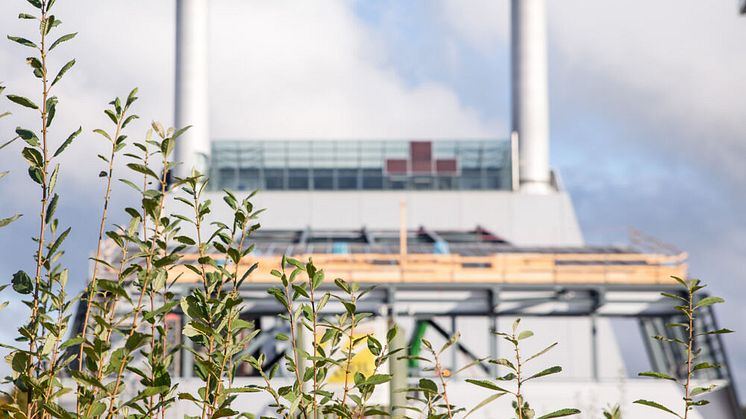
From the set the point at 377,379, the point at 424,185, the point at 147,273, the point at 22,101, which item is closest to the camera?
the point at 377,379

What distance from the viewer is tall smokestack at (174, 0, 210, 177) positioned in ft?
150

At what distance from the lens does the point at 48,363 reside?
2916mm

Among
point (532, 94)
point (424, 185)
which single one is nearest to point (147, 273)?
point (424, 185)

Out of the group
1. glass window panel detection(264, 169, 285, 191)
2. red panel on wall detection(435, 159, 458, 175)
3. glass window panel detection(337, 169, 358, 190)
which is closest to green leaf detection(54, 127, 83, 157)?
glass window panel detection(337, 169, 358, 190)

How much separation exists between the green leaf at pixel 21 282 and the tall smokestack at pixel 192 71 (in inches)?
1700

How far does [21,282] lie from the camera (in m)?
2.74

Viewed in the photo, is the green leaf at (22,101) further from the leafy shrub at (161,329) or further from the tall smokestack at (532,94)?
the tall smokestack at (532,94)

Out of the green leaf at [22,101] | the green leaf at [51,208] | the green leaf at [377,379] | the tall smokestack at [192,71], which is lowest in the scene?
the green leaf at [377,379]

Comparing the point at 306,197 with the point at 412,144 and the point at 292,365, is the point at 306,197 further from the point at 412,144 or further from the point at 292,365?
the point at 292,365

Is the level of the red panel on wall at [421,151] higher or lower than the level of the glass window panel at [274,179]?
higher

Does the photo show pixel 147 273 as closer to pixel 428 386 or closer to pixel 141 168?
pixel 141 168

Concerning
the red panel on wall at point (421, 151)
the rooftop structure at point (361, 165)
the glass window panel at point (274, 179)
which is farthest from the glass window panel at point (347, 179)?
the red panel on wall at point (421, 151)

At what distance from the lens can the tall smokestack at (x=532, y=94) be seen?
1801 inches

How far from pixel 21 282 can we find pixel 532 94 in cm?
4407
